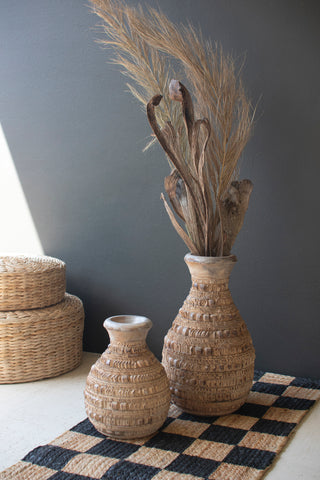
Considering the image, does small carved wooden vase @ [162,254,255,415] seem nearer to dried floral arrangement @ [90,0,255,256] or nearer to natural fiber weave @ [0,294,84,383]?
dried floral arrangement @ [90,0,255,256]

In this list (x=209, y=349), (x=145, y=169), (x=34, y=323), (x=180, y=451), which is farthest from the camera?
(x=145, y=169)

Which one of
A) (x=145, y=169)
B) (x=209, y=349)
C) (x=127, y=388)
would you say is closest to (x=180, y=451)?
(x=127, y=388)

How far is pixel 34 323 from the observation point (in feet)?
7.11

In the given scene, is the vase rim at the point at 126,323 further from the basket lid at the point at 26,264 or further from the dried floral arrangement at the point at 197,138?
the basket lid at the point at 26,264

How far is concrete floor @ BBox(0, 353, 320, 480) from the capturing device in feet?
4.96

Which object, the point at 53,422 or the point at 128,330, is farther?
the point at 53,422

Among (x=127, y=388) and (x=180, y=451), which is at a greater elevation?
(x=127, y=388)

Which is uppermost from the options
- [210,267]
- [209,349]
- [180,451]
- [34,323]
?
[210,267]

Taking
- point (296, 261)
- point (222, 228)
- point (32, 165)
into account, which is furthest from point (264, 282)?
point (32, 165)

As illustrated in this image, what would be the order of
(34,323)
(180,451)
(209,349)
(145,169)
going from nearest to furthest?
(180,451) → (209,349) → (34,323) → (145,169)

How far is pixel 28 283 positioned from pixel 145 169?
687 millimetres

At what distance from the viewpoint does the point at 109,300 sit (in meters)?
2.50

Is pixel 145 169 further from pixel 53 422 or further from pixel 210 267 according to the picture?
pixel 53 422

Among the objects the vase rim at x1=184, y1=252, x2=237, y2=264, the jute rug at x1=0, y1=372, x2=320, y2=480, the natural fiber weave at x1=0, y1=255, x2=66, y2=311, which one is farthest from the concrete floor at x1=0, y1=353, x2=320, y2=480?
the vase rim at x1=184, y1=252, x2=237, y2=264
